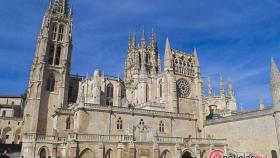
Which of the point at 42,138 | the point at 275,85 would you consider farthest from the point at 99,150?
the point at 275,85

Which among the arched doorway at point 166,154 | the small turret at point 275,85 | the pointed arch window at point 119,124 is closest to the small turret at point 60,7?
the pointed arch window at point 119,124

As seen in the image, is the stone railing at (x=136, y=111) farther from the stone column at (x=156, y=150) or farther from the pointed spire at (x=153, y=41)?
the pointed spire at (x=153, y=41)

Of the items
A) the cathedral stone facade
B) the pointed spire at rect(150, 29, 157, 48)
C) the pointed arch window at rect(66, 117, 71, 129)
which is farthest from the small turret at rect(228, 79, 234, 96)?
the pointed arch window at rect(66, 117, 71, 129)

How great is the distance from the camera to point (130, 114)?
37.2 meters

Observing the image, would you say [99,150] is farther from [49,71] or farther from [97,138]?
[49,71]

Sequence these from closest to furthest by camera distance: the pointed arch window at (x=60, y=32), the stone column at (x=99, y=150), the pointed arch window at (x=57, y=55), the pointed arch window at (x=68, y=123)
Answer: the stone column at (x=99, y=150) → the pointed arch window at (x=68, y=123) → the pointed arch window at (x=57, y=55) → the pointed arch window at (x=60, y=32)

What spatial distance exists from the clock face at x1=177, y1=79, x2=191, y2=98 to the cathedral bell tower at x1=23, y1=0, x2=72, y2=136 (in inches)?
826

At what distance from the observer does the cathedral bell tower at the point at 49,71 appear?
45.3 meters

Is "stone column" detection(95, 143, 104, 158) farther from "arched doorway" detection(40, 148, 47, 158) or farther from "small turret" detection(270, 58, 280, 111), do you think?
"small turret" detection(270, 58, 280, 111)

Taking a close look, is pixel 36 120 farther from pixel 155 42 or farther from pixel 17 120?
pixel 155 42

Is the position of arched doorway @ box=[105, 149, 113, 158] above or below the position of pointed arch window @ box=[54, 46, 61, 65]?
below

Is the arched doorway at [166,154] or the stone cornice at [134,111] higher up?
the stone cornice at [134,111]

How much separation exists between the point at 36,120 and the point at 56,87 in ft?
24.3

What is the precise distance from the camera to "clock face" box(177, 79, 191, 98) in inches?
1847
